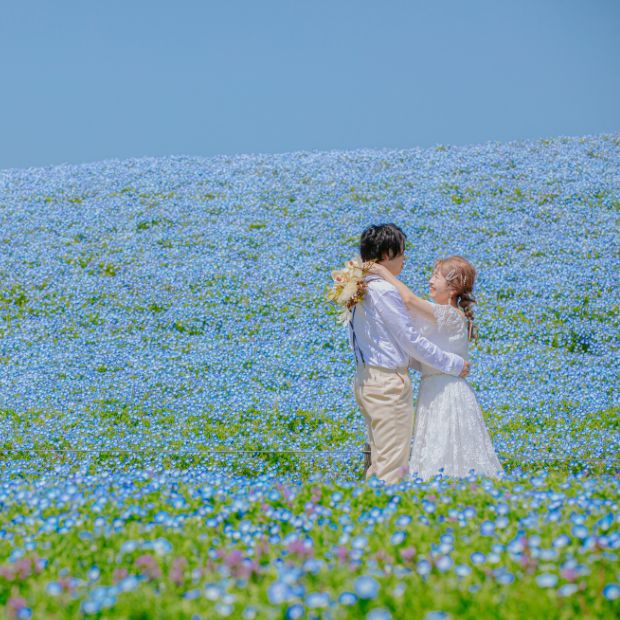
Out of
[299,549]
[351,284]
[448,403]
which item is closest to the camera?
[299,549]

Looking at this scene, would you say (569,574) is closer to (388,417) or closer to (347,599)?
(347,599)

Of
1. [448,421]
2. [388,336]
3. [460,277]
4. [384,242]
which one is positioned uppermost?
[384,242]

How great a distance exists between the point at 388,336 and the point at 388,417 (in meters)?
0.68

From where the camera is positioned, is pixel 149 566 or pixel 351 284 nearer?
pixel 149 566

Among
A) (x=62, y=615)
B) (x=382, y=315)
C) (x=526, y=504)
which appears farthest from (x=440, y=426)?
(x=62, y=615)

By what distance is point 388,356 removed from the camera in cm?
641

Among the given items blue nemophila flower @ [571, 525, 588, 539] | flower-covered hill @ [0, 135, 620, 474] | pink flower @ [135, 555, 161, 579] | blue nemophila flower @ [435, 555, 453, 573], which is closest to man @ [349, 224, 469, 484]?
blue nemophila flower @ [571, 525, 588, 539]

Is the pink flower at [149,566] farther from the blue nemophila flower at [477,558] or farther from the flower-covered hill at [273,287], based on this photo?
the flower-covered hill at [273,287]

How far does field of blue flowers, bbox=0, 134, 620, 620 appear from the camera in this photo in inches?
138

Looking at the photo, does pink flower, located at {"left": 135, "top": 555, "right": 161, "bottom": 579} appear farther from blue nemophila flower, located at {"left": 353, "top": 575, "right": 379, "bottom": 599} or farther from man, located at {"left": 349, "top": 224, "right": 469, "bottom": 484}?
man, located at {"left": 349, "top": 224, "right": 469, "bottom": 484}

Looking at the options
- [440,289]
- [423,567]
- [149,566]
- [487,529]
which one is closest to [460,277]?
[440,289]

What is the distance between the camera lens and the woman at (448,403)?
6.47m

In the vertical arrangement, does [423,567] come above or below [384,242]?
below

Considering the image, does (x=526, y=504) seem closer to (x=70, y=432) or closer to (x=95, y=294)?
(x=70, y=432)
